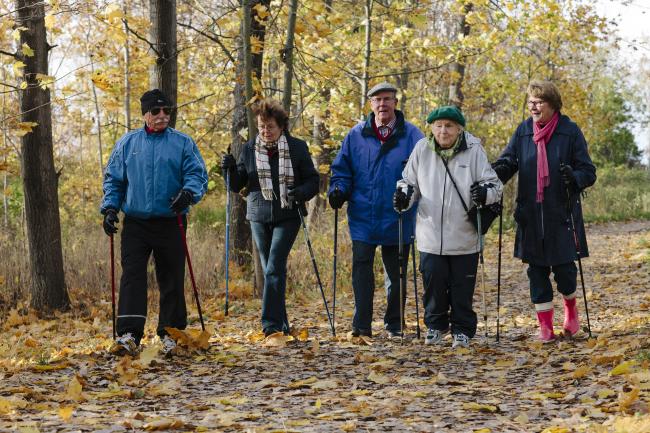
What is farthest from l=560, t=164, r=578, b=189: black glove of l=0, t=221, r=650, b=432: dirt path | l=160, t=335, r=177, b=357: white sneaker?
l=160, t=335, r=177, b=357: white sneaker

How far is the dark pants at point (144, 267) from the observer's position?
6.43m

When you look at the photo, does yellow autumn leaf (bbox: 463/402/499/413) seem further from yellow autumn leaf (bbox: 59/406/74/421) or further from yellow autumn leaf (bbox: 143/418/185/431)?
yellow autumn leaf (bbox: 59/406/74/421)

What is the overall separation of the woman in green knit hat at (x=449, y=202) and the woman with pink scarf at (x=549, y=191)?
324mm

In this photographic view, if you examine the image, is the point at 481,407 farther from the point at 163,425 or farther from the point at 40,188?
the point at 40,188

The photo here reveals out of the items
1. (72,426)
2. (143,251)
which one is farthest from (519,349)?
(72,426)

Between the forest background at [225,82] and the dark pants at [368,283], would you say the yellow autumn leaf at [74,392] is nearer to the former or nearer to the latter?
the dark pants at [368,283]

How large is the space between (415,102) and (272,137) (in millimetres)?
18216

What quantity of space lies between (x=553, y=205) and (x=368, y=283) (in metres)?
1.67

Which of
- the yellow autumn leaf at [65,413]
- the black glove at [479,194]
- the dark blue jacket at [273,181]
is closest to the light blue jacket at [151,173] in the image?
the dark blue jacket at [273,181]

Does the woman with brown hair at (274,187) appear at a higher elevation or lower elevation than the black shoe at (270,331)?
higher

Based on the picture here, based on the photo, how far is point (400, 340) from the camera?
7086 mm

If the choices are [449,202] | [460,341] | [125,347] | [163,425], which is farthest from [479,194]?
[163,425]

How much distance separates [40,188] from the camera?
384 inches

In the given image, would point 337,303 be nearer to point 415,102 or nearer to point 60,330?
point 60,330
